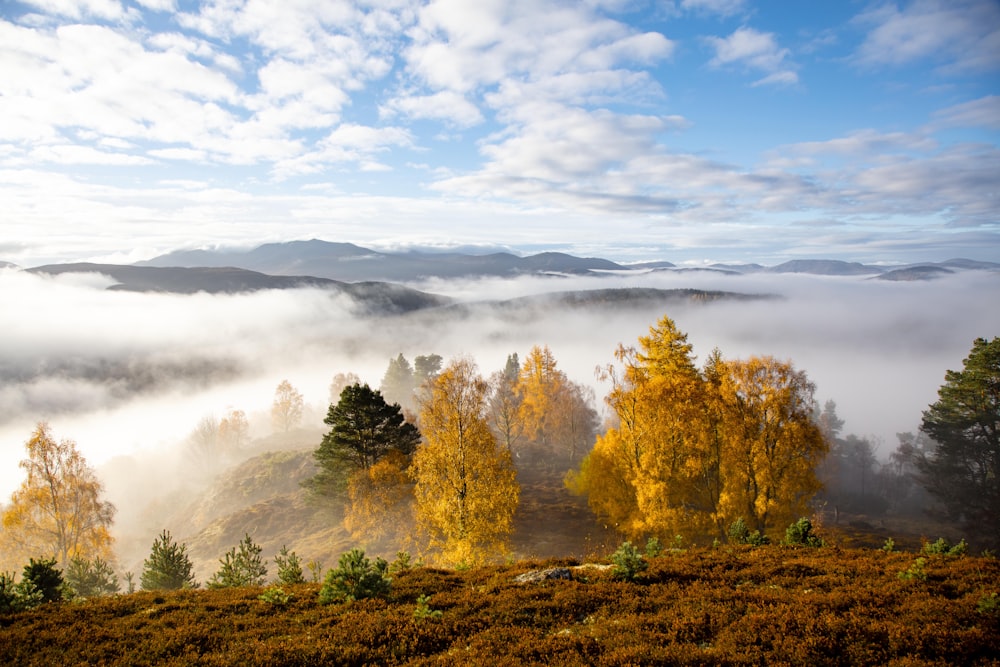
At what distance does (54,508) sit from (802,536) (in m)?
56.2

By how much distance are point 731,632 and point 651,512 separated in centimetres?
1963

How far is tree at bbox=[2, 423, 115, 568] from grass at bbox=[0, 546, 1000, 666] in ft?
119

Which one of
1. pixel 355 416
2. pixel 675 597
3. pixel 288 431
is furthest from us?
pixel 288 431

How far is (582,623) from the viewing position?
11461mm

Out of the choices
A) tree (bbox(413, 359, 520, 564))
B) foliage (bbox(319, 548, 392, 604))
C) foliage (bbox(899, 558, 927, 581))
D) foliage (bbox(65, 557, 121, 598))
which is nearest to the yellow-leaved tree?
tree (bbox(413, 359, 520, 564))

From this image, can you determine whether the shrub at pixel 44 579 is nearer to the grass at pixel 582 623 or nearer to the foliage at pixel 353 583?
the grass at pixel 582 623

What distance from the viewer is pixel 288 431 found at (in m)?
114

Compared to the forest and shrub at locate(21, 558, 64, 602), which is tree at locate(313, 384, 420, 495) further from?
shrub at locate(21, 558, 64, 602)

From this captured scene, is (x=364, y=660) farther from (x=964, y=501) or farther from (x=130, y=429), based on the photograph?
(x=130, y=429)

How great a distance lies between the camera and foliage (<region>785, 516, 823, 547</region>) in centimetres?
1952

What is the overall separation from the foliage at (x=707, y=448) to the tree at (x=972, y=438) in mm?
26342

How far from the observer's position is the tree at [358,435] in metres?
35.6

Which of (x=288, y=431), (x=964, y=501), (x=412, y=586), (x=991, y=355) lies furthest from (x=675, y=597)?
(x=288, y=431)

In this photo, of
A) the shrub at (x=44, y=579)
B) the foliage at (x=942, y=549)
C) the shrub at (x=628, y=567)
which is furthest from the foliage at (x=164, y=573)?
the foliage at (x=942, y=549)
